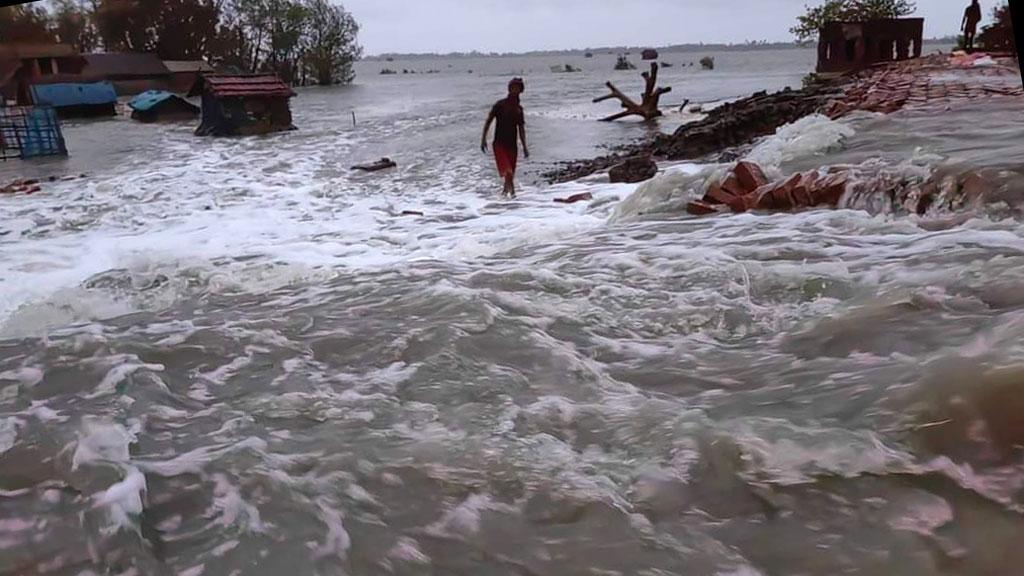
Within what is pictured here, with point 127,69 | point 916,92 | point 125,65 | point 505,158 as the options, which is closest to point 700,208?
point 505,158

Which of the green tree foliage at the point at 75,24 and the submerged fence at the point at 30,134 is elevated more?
the green tree foliage at the point at 75,24

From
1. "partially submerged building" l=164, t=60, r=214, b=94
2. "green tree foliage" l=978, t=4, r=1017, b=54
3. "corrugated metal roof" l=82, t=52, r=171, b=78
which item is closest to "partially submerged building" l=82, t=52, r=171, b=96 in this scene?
"corrugated metal roof" l=82, t=52, r=171, b=78

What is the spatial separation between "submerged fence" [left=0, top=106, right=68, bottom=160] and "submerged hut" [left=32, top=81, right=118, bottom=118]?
532cm

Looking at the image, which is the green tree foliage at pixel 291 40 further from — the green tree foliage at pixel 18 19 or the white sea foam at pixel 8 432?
the white sea foam at pixel 8 432

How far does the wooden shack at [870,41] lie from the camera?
21547 mm

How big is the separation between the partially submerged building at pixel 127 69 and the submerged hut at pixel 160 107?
49 centimetres

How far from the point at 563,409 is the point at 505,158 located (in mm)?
7770

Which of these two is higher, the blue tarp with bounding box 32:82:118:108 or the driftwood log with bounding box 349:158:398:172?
the blue tarp with bounding box 32:82:118:108

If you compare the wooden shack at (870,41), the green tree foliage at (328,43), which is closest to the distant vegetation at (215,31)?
the green tree foliage at (328,43)

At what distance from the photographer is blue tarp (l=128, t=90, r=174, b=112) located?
81.1 feet

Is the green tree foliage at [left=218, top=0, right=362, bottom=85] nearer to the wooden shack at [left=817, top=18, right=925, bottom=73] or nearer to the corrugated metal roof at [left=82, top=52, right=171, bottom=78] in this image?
the corrugated metal roof at [left=82, top=52, right=171, bottom=78]

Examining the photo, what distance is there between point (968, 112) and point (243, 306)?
8.45m

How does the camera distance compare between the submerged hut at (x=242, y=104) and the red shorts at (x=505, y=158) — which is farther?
the submerged hut at (x=242, y=104)

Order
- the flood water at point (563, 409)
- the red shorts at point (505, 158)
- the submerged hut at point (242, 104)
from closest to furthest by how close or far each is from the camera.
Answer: the flood water at point (563, 409) < the red shorts at point (505, 158) < the submerged hut at point (242, 104)
